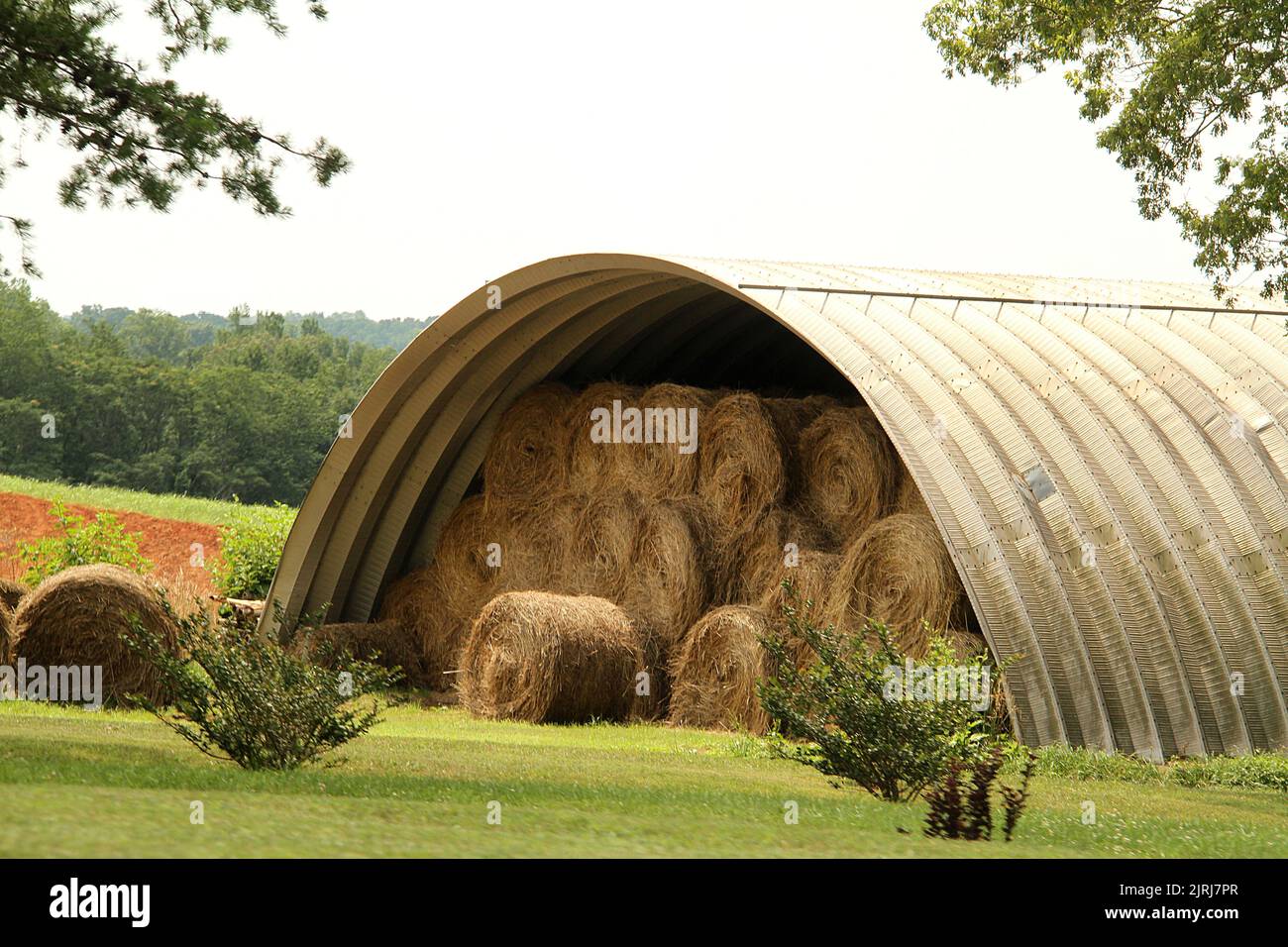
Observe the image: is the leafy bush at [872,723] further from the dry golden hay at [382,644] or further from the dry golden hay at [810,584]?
the dry golden hay at [382,644]

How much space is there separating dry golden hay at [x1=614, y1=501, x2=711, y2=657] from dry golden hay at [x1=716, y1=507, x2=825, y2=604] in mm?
268

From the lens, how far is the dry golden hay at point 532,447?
739 inches

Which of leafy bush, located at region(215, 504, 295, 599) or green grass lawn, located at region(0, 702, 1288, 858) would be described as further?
leafy bush, located at region(215, 504, 295, 599)

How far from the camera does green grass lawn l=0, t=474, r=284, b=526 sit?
146 ft

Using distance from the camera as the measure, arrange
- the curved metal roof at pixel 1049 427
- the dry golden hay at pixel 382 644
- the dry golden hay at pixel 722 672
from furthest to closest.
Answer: the dry golden hay at pixel 382 644 → the dry golden hay at pixel 722 672 → the curved metal roof at pixel 1049 427

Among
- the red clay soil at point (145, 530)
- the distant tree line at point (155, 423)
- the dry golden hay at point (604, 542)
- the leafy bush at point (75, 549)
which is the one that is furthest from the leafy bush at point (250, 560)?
the distant tree line at point (155, 423)

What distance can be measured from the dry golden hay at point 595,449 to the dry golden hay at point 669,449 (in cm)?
11

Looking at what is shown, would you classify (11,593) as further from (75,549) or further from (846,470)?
(846,470)

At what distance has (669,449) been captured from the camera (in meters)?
17.3

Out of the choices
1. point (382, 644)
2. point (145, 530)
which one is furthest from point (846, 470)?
point (145, 530)

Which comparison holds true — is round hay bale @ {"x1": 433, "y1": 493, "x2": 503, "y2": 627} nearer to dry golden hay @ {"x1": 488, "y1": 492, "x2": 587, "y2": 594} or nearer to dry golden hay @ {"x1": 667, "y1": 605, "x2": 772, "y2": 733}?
dry golden hay @ {"x1": 488, "y1": 492, "x2": 587, "y2": 594}

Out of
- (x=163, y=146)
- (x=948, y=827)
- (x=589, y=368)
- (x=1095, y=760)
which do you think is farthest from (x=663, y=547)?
(x=948, y=827)

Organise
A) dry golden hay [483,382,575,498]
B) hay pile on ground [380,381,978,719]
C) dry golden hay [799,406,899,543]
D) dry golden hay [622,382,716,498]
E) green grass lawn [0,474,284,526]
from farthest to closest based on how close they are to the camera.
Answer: green grass lawn [0,474,284,526] → dry golden hay [483,382,575,498] → dry golden hay [622,382,716,498] → dry golden hay [799,406,899,543] → hay pile on ground [380,381,978,719]

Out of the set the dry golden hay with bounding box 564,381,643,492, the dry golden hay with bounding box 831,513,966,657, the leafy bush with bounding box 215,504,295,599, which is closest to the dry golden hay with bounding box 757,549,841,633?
the dry golden hay with bounding box 831,513,966,657
